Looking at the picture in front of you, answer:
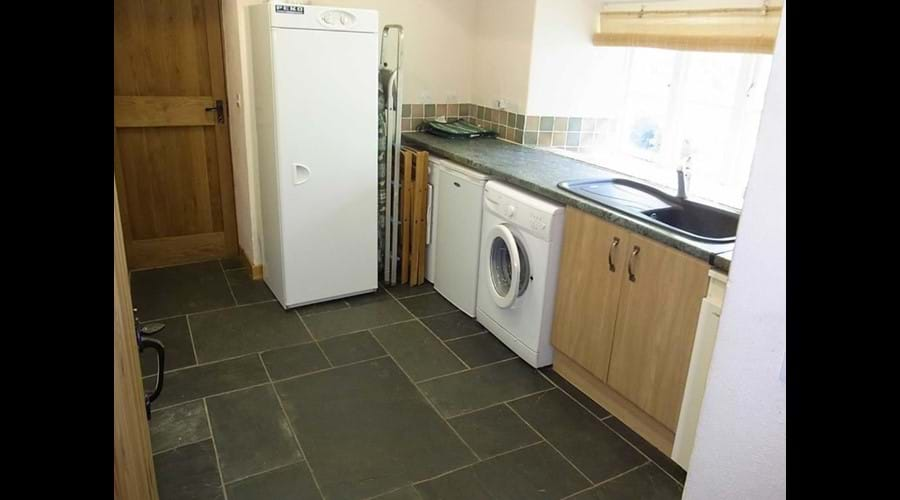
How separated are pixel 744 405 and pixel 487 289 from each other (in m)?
2.16

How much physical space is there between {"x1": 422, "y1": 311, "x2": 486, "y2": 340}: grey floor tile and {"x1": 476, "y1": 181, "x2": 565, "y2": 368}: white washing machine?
134 mm

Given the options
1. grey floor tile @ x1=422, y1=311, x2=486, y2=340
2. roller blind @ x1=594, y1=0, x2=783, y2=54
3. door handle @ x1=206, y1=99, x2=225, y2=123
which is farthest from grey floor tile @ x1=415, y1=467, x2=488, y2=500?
door handle @ x1=206, y1=99, x2=225, y2=123

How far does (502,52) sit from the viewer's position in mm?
3682

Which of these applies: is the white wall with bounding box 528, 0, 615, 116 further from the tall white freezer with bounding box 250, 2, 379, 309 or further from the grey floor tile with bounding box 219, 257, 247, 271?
the grey floor tile with bounding box 219, 257, 247, 271

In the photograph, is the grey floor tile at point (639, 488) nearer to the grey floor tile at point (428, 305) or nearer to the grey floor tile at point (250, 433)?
the grey floor tile at point (250, 433)

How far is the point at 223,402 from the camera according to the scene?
96.4 inches

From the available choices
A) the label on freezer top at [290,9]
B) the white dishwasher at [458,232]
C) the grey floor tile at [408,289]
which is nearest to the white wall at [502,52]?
→ the white dishwasher at [458,232]

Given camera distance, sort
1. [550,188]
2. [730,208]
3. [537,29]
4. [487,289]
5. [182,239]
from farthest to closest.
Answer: [182,239] → [537,29] → [487,289] → [550,188] → [730,208]

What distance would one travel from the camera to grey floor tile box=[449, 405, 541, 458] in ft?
7.34

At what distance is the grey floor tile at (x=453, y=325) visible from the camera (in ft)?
10.2
